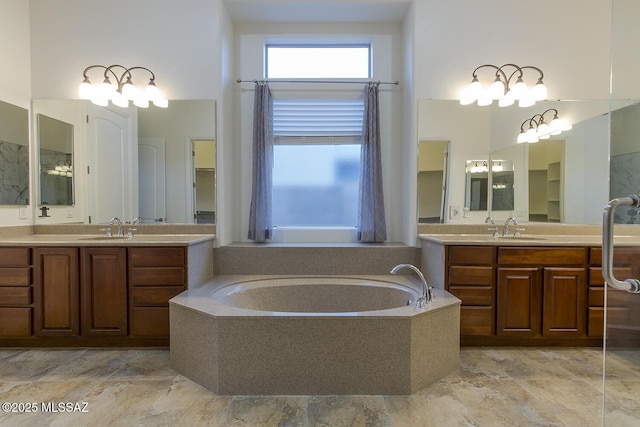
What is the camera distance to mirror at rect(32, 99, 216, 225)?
124 inches

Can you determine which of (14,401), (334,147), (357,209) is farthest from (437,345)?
(14,401)

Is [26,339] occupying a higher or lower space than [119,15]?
lower

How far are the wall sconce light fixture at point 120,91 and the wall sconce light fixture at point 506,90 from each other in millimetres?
2761

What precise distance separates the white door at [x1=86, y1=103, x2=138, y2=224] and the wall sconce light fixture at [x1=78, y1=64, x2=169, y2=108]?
0.60 ft

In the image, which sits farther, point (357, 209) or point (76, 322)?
point (357, 209)

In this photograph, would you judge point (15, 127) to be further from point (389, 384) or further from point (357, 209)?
point (389, 384)

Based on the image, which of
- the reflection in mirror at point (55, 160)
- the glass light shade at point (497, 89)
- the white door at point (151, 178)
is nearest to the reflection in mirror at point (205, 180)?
the white door at point (151, 178)

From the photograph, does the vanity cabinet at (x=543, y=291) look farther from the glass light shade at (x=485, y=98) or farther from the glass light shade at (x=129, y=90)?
the glass light shade at (x=129, y=90)

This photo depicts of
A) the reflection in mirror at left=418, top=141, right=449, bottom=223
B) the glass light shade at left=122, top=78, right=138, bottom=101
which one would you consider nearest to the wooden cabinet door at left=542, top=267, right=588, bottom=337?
the reflection in mirror at left=418, top=141, right=449, bottom=223

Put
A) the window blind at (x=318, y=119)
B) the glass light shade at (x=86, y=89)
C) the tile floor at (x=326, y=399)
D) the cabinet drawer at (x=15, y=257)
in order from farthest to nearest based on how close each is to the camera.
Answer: the window blind at (x=318, y=119), the glass light shade at (x=86, y=89), the cabinet drawer at (x=15, y=257), the tile floor at (x=326, y=399)

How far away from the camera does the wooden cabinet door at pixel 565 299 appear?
2.64 m

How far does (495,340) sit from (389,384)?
1.18 m

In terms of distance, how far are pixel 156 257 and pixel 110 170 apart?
1124mm

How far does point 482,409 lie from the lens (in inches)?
75.0
